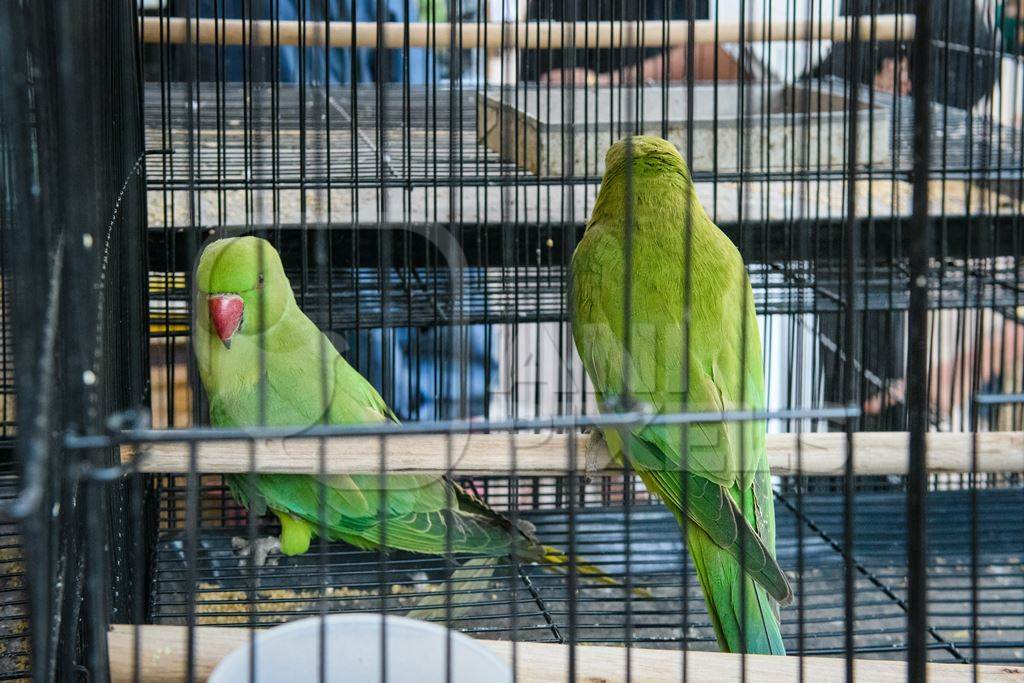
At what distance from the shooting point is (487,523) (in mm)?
1418

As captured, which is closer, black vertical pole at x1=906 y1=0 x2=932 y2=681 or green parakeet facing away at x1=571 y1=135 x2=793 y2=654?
black vertical pole at x1=906 y1=0 x2=932 y2=681

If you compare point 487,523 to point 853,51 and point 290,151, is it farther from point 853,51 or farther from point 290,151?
point 290,151

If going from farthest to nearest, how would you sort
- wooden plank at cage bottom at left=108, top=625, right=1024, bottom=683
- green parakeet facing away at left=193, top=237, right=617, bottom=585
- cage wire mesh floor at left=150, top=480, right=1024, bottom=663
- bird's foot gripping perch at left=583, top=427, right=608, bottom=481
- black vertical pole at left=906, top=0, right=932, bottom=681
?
cage wire mesh floor at left=150, top=480, right=1024, bottom=663 < green parakeet facing away at left=193, top=237, right=617, bottom=585 < bird's foot gripping perch at left=583, top=427, right=608, bottom=481 < wooden plank at cage bottom at left=108, top=625, right=1024, bottom=683 < black vertical pole at left=906, top=0, right=932, bottom=681

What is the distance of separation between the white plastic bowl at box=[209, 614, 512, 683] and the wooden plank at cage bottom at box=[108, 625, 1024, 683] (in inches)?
7.1

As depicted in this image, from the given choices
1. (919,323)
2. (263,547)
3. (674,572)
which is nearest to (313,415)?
(263,547)

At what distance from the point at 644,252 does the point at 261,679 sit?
0.66 metres

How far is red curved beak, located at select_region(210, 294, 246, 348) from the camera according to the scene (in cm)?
121

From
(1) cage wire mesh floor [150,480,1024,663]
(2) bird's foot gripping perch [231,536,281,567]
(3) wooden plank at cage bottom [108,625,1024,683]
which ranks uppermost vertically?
(3) wooden plank at cage bottom [108,625,1024,683]

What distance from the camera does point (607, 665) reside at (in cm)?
105

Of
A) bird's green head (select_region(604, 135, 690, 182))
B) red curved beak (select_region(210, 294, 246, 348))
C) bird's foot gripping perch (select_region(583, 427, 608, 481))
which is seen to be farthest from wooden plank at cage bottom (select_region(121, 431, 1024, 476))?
bird's green head (select_region(604, 135, 690, 182))

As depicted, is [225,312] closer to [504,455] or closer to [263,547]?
[504,455]

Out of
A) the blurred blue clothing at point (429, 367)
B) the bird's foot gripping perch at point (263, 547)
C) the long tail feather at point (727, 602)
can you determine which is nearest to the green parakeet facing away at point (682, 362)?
the long tail feather at point (727, 602)

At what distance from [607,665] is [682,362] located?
326 mm

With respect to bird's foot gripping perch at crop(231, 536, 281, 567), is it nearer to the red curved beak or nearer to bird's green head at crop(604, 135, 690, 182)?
the red curved beak
